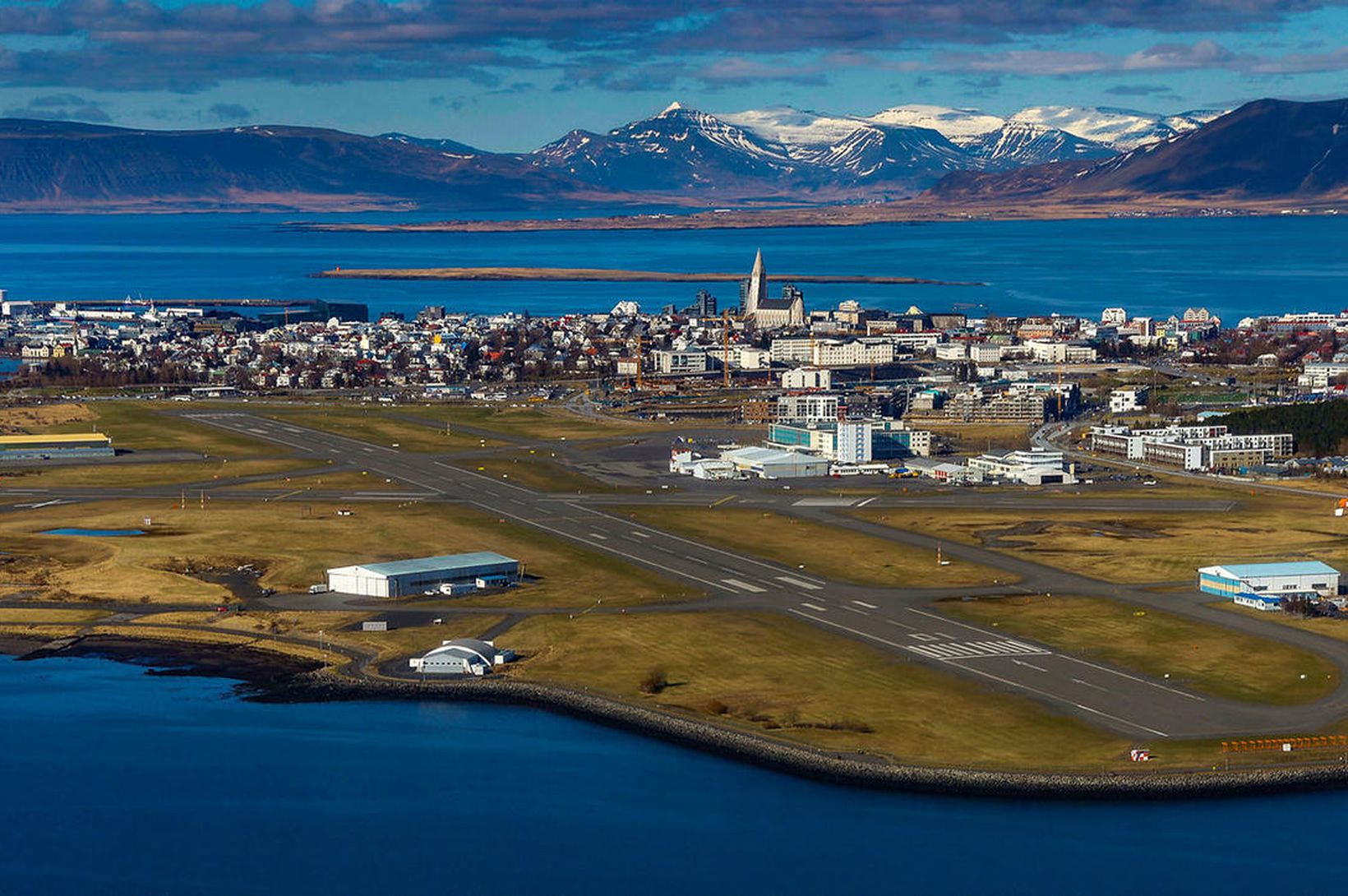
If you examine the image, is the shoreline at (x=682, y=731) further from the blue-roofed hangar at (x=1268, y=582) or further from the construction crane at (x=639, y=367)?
the construction crane at (x=639, y=367)

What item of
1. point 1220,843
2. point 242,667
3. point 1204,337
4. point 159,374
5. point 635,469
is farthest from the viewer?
point 1204,337

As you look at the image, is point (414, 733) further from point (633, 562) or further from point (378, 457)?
point (378, 457)

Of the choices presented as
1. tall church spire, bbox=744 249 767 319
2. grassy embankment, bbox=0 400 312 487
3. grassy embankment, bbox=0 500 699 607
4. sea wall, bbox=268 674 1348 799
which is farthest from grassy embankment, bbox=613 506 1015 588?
tall church spire, bbox=744 249 767 319

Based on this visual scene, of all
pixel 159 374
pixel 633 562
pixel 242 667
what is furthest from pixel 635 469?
pixel 159 374

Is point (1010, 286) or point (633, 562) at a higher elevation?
point (1010, 286)

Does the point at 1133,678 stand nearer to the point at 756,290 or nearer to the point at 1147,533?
the point at 1147,533

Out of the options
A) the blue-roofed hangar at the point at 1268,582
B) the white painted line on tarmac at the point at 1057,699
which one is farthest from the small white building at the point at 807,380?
the white painted line on tarmac at the point at 1057,699
